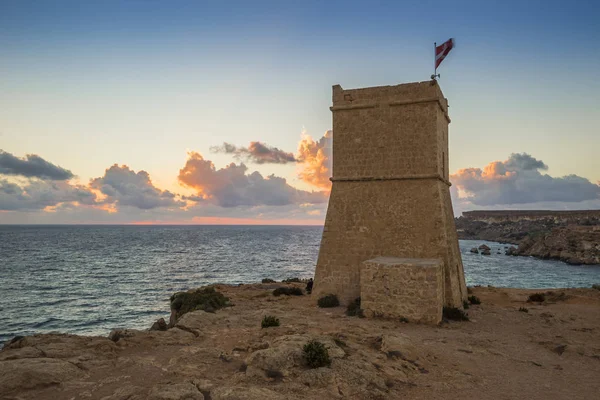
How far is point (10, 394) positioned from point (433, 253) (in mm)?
16009

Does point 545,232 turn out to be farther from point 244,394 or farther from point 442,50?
point 244,394

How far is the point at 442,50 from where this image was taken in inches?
749

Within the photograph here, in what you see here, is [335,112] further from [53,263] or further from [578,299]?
[53,263]

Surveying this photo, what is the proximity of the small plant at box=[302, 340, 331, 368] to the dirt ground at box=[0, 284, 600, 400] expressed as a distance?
174mm

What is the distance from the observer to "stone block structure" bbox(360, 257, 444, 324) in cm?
1490

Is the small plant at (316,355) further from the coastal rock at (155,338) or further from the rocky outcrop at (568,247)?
the rocky outcrop at (568,247)

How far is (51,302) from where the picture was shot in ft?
105

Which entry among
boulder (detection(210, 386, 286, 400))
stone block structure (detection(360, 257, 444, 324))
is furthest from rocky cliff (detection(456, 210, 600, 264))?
boulder (detection(210, 386, 286, 400))

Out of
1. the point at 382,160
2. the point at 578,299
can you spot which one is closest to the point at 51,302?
the point at 382,160

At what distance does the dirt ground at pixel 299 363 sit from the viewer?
7996 mm

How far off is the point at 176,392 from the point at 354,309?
10.8 m

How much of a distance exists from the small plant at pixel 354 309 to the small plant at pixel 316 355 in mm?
7060

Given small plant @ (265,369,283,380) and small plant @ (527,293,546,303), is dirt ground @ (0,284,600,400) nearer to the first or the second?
small plant @ (265,369,283,380)

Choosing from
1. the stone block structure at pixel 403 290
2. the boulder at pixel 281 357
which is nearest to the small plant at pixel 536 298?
the stone block structure at pixel 403 290
